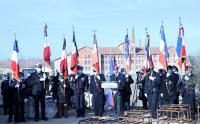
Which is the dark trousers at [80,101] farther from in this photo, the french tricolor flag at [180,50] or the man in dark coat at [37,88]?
the french tricolor flag at [180,50]

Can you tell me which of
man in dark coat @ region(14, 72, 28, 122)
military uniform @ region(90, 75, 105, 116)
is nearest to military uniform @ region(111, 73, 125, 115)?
military uniform @ region(90, 75, 105, 116)

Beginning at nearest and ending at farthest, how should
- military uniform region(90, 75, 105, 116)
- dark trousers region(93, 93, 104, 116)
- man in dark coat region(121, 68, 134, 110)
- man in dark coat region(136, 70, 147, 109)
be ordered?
1. military uniform region(90, 75, 105, 116)
2. dark trousers region(93, 93, 104, 116)
3. man in dark coat region(121, 68, 134, 110)
4. man in dark coat region(136, 70, 147, 109)

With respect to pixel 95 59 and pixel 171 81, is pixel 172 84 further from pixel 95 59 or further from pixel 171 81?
pixel 95 59

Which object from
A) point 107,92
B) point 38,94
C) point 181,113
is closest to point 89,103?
point 107,92

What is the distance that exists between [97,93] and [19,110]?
10.6 feet

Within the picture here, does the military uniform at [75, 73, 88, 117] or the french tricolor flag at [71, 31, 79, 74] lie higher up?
the french tricolor flag at [71, 31, 79, 74]

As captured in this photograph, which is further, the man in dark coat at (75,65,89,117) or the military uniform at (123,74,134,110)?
the military uniform at (123,74,134,110)

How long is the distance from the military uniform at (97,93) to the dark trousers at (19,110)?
9.52 ft

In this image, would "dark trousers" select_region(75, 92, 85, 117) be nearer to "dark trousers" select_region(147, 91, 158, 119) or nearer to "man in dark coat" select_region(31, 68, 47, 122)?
"man in dark coat" select_region(31, 68, 47, 122)

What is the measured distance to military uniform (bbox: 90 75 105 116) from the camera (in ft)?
55.2

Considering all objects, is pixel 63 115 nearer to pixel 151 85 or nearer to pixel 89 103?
pixel 89 103

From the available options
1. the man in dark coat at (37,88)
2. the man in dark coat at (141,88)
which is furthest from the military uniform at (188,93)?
the man in dark coat at (37,88)

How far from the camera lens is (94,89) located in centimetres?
1697

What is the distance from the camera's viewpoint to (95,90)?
16.9 m
